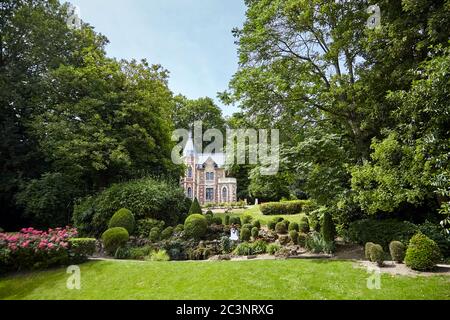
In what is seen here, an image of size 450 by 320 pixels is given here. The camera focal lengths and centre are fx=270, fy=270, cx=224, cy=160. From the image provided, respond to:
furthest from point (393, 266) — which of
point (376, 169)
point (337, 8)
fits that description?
point (337, 8)

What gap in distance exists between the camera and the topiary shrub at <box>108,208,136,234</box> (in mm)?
13344

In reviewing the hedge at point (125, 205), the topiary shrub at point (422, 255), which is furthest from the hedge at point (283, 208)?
the topiary shrub at point (422, 255)

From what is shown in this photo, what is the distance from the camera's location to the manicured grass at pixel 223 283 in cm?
643

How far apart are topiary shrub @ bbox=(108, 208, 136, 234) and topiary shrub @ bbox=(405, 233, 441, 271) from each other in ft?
37.9

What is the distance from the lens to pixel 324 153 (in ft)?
38.2

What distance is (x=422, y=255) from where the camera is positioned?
25.1 ft

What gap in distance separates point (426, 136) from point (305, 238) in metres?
6.09

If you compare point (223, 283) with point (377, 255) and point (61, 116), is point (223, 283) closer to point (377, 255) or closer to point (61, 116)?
point (377, 255)

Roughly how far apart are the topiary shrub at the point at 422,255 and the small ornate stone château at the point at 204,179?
120ft

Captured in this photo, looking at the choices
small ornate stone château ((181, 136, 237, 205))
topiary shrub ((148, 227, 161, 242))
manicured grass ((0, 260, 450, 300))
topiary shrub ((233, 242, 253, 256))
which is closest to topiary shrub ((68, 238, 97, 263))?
manicured grass ((0, 260, 450, 300))

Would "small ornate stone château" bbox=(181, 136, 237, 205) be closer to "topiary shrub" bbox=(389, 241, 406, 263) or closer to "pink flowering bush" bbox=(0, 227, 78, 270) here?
"pink flowering bush" bbox=(0, 227, 78, 270)

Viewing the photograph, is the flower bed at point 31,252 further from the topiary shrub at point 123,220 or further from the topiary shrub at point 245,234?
the topiary shrub at point 245,234

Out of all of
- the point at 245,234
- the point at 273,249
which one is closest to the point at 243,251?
the point at 273,249
